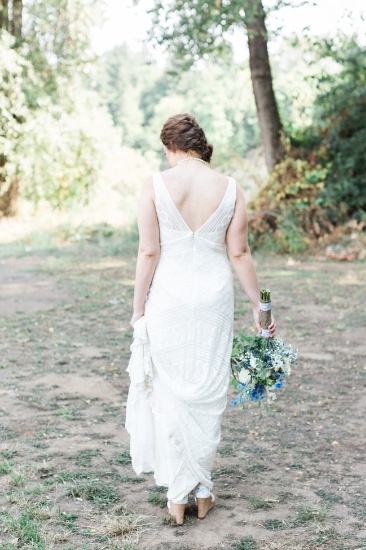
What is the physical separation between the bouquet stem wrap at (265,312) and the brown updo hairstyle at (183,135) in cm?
78

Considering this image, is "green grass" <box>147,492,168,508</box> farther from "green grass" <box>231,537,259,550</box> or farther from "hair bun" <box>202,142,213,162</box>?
A: "hair bun" <box>202,142,213,162</box>

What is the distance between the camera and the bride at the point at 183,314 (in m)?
3.30

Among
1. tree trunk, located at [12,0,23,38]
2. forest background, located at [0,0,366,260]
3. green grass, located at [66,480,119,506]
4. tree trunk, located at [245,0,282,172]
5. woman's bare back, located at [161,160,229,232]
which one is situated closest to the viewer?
woman's bare back, located at [161,160,229,232]

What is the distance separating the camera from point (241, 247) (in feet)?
11.3

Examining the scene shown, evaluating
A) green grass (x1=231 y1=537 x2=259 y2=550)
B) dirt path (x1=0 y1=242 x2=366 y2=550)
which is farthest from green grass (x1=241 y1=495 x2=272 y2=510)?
green grass (x1=231 y1=537 x2=259 y2=550)

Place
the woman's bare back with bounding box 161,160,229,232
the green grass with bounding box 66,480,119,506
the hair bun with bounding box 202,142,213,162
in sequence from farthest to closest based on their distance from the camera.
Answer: the green grass with bounding box 66,480,119,506
the hair bun with bounding box 202,142,213,162
the woman's bare back with bounding box 161,160,229,232

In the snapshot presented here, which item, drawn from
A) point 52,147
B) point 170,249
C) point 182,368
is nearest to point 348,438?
point 182,368

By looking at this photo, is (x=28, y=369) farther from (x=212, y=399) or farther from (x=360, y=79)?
(x=360, y=79)

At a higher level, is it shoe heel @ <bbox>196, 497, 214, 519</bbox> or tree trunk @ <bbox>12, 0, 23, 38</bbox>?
tree trunk @ <bbox>12, 0, 23, 38</bbox>

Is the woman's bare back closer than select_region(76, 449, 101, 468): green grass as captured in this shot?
Yes

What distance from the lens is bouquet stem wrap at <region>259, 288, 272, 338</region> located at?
3.38 metres

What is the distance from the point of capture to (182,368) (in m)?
3.35

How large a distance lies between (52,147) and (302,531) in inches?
598

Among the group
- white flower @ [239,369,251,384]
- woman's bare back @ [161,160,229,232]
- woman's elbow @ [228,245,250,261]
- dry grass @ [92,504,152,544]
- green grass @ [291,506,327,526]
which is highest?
woman's bare back @ [161,160,229,232]
